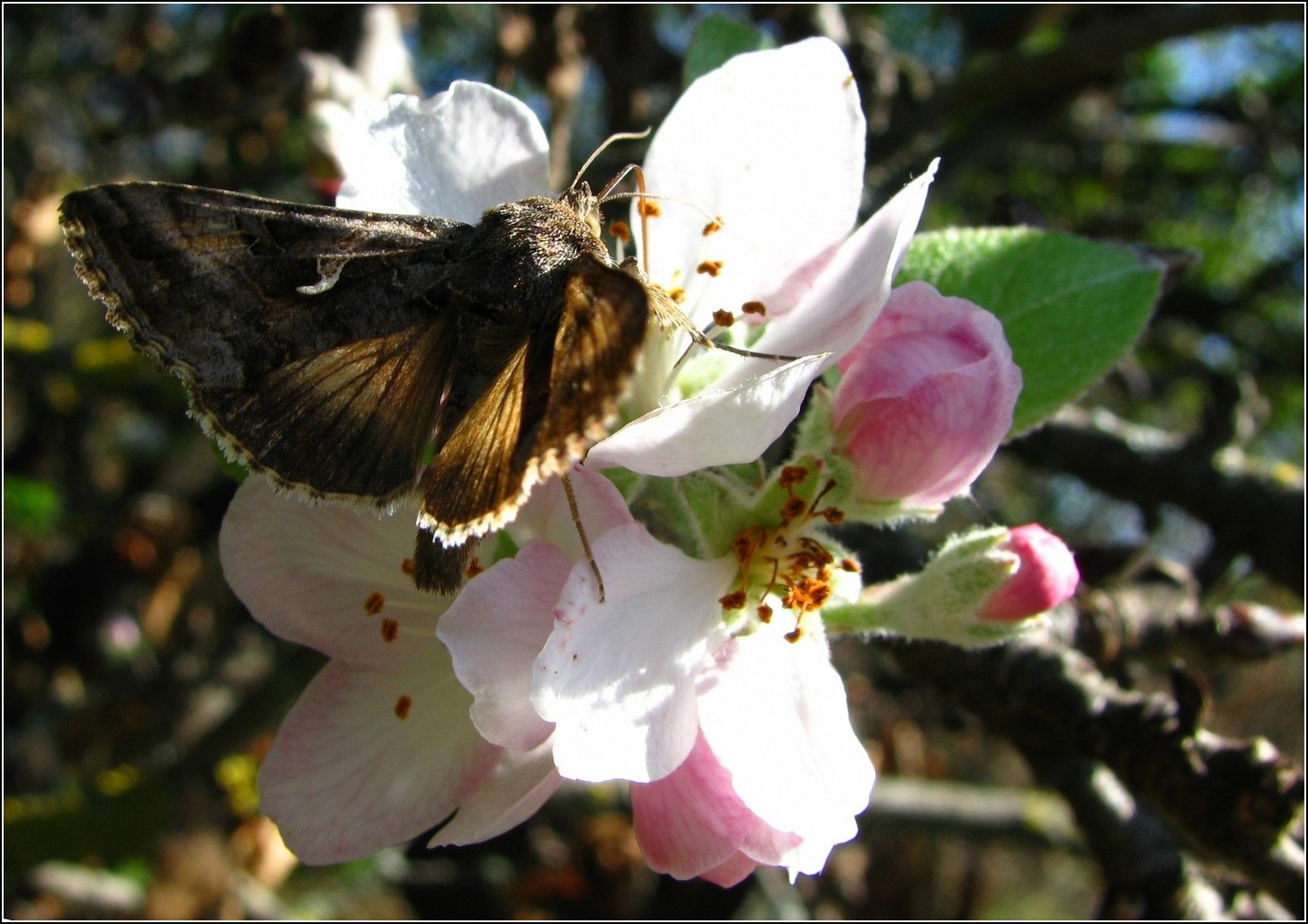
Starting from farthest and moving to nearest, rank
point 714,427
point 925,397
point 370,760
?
point 370,760
point 925,397
point 714,427

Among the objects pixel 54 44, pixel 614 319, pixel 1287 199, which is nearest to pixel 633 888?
pixel 614 319

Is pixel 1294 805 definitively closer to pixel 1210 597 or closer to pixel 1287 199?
pixel 1210 597

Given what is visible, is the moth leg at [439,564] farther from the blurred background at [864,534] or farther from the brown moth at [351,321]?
the blurred background at [864,534]

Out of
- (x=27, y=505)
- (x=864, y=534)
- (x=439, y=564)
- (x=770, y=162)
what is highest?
(x=770, y=162)

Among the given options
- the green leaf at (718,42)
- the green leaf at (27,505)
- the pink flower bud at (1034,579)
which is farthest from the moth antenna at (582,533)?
the green leaf at (27,505)

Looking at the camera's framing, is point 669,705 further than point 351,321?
No

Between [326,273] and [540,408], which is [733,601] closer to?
[540,408]

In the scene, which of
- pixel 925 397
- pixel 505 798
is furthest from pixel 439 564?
pixel 925 397
